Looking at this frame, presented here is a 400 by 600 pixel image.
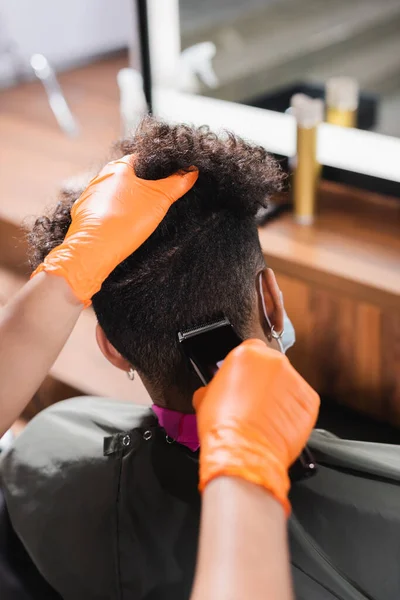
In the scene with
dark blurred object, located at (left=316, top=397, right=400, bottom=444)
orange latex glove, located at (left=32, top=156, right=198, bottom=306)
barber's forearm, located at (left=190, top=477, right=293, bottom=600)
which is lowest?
dark blurred object, located at (left=316, top=397, right=400, bottom=444)

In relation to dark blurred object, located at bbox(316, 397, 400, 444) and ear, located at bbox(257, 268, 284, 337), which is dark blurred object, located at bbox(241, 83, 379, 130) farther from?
ear, located at bbox(257, 268, 284, 337)

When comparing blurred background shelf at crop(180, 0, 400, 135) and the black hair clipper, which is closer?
the black hair clipper

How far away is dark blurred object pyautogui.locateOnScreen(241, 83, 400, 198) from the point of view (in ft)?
6.63

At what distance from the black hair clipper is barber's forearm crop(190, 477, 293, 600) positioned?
0.26m

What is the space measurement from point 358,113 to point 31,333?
1.61 metres

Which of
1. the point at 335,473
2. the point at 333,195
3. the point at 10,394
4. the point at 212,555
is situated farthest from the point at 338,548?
the point at 333,195

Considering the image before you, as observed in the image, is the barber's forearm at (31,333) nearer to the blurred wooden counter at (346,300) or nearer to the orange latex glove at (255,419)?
the orange latex glove at (255,419)

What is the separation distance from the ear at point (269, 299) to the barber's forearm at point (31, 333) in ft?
0.93

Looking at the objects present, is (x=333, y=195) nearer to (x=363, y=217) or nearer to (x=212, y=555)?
(x=363, y=217)

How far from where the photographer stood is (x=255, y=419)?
2.54ft

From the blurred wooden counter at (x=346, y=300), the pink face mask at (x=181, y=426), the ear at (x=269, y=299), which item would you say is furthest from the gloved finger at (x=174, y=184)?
the blurred wooden counter at (x=346, y=300)

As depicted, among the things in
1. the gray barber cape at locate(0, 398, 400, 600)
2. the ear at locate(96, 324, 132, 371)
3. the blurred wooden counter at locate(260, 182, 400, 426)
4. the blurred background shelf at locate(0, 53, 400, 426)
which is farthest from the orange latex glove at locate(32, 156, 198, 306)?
the blurred wooden counter at locate(260, 182, 400, 426)

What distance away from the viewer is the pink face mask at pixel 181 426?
1.11m

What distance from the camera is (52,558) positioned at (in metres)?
1.20
